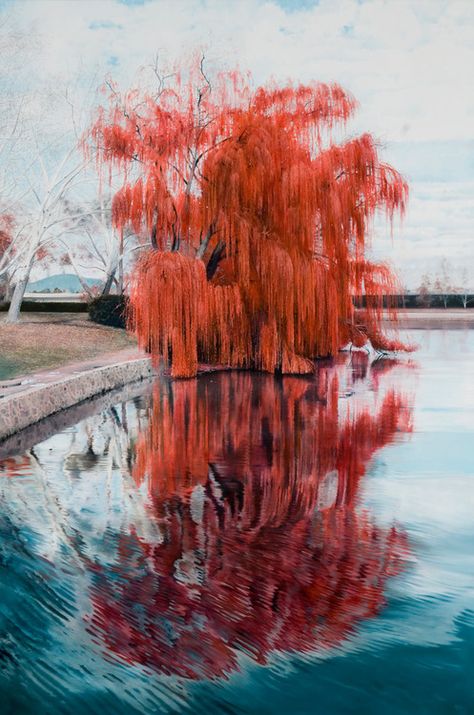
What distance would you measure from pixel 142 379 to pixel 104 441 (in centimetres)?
680

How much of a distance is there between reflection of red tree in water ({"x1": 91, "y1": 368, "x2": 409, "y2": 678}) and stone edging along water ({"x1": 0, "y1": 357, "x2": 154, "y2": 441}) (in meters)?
1.10

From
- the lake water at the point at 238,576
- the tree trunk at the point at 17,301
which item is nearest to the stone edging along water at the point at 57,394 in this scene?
the lake water at the point at 238,576

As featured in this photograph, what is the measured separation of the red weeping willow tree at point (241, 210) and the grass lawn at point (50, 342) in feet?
9.19

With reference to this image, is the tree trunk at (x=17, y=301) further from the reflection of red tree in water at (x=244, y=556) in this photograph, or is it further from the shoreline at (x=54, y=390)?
the reflection of red tree in water at (x=244, y=556)

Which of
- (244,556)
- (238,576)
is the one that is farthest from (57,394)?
(238,576)

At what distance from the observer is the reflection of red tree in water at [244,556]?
3.01 m

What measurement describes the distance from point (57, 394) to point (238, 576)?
6.17 m

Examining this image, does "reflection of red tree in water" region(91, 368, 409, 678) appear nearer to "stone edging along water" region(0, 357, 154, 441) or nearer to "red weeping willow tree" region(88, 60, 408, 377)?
"stone edging along water" region(0, 357, 154, 441)

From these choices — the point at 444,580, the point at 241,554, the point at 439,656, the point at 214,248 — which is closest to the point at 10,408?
the point at 241,554

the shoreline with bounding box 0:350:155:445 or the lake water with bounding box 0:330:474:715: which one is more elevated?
the shoreline with bounding box 0:350:155:445

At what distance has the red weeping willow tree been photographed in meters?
14.0

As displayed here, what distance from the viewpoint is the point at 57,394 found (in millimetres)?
9547

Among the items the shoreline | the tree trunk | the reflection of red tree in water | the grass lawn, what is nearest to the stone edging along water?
the shoreline

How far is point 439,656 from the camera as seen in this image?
290 centimetres
